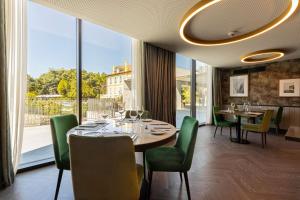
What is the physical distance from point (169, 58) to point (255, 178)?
11.0ft

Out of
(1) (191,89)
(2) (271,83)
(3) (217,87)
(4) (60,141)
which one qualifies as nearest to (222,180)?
(4) (60,141)

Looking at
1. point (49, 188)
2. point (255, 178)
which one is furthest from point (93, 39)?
point (255, 178)

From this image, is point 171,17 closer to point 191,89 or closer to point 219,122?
point 219,122

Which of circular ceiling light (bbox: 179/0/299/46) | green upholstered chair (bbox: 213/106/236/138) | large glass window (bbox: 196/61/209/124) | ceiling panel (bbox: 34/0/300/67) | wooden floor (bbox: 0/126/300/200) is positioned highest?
ceiling panel (bbox: 34/0/300/67)

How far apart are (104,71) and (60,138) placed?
205 cm

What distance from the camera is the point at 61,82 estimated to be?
322 centimetres

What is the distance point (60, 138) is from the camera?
6.65 ft

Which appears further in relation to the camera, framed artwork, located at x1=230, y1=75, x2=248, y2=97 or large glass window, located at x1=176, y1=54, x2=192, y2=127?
framed artwork, located at x1=230, y1=75, x2=248, y2=97

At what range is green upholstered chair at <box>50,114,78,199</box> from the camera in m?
1.85

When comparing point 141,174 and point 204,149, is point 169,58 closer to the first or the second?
point 204,149

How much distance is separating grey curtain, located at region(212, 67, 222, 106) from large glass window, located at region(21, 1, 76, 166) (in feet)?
18.2

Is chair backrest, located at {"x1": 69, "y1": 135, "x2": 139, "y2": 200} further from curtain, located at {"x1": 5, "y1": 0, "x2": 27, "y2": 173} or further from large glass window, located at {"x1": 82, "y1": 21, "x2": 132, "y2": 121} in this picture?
large glass window, located at {"x1": 82, "y1": 21, "x2": 132, "y2": 121}

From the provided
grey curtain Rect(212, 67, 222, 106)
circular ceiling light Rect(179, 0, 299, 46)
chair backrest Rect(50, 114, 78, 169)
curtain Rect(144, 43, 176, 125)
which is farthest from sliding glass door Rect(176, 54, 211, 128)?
chair backrest Rect(50, 114, 78, 169)

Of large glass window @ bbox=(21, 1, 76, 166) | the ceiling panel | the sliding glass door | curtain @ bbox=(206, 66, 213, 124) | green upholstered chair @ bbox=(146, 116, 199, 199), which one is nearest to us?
green upholstered chair @ bbox=(146, 116, 199, 199)
